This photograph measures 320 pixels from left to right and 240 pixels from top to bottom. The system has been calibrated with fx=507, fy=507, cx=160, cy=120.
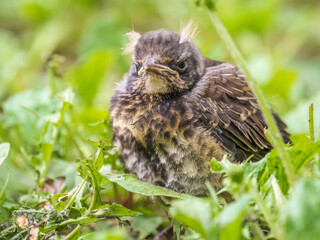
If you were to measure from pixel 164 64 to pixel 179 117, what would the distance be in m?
0.30

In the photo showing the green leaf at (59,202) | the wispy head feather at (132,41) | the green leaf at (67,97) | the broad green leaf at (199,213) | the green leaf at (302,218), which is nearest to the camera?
the green leaf at (302,218)

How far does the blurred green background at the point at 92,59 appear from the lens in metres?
2.90

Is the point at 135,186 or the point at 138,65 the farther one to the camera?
the point at 138,65

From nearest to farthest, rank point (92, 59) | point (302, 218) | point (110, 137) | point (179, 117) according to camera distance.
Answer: point (302, 218) < point (179, 117) < point (110, 137) < point (92, 59)

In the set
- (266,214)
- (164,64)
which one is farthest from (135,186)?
(164,64)

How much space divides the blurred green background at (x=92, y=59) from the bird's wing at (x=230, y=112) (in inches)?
16.6

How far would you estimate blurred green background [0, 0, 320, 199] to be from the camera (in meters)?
2.90

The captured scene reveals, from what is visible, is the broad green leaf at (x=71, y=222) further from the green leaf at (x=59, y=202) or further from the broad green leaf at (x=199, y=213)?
the broad green leaf at (x=199, y=213)

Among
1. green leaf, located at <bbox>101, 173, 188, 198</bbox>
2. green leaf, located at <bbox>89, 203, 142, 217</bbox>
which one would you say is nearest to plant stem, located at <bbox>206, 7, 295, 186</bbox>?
green leaf, located at <bbox>101, 173, 188, 198</bbox>

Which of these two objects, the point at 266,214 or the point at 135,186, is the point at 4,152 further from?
the point at 266,214

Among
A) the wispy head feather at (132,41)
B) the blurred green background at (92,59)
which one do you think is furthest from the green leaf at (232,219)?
the wispy head feather at (132,41)

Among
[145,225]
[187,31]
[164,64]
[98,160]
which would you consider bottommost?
[145,225]

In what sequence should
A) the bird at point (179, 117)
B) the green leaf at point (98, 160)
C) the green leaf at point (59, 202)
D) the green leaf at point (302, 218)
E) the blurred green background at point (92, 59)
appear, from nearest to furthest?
the green leaf at point (302, 218) → the green leaf at point (98, 160) → the green leaf at point (59, 202) → the bird at point (179, 117) → the blurred green background at point (92, 59)

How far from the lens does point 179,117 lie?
7.74 feet
